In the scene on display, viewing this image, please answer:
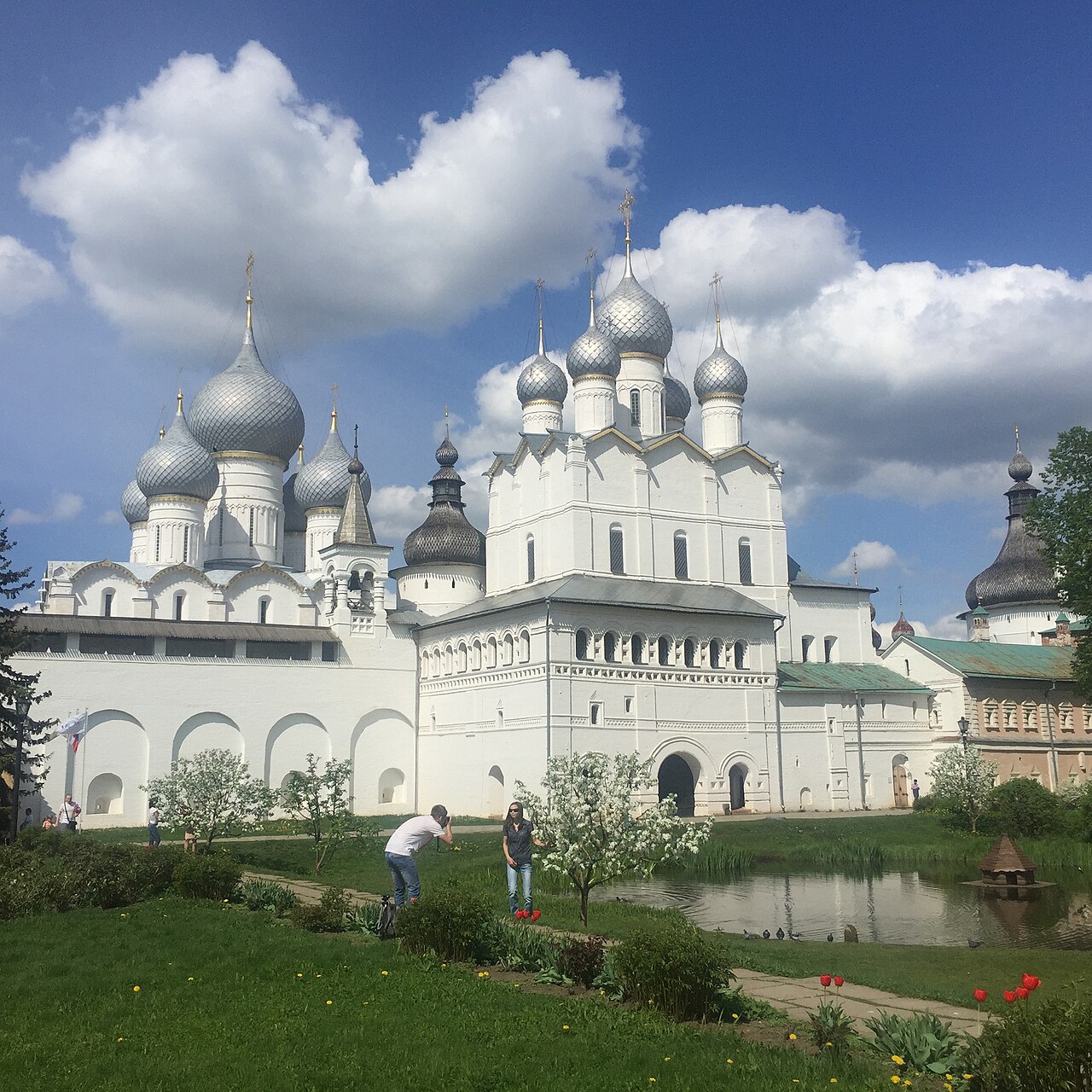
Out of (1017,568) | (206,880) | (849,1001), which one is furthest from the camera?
(1017,568)

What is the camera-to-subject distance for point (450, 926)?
981cm

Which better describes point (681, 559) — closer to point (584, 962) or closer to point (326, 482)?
point (326, 482)

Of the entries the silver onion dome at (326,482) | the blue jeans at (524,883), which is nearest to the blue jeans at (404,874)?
the blue jeans at (524,883)

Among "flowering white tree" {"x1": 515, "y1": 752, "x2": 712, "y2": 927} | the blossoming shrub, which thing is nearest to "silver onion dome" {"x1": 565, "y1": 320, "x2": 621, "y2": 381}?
"flowering white tree" {"x1": 515, "y1": 752, "x2": 712, "y2": 927}

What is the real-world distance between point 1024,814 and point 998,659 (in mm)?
17595

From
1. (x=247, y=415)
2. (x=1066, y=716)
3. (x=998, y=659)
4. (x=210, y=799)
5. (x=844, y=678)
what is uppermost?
(x=247, y=415)

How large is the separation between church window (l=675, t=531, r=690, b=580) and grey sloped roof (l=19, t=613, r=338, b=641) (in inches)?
465

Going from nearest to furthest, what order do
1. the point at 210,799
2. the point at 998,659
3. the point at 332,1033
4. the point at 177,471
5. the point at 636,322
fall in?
1. the point at 332,1033
2. the point at 210,799
3. the point at 177,471
4. the point at 636,322
5. the point at 998,659

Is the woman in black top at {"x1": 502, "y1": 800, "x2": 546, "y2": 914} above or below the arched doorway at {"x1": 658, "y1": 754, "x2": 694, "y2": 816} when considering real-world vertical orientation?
below

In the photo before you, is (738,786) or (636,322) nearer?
(738,786)

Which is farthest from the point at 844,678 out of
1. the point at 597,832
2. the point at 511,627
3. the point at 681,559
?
the point at 597,832

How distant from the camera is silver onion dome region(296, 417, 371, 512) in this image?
45.9m

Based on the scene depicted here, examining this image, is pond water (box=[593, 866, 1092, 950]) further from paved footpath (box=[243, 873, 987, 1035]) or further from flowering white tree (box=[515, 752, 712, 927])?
paved footpath (box=[243, 873, 987, 1035])

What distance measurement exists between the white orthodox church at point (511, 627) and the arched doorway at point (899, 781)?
0.09 meters
